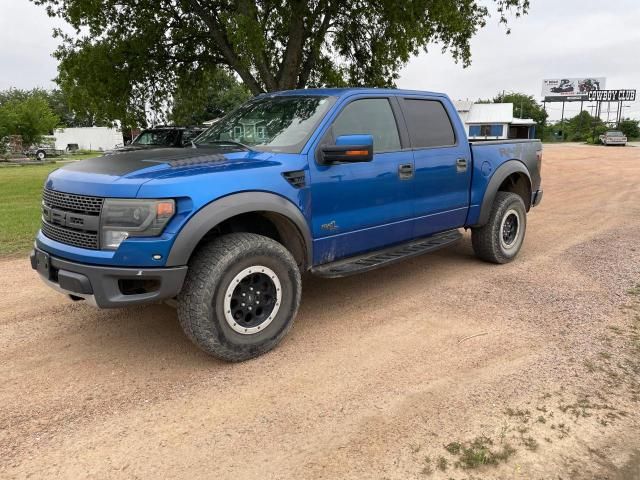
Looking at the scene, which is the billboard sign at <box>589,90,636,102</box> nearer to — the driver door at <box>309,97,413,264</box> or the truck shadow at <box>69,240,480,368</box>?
the truck shadow at <box>69,240,480,368</box>

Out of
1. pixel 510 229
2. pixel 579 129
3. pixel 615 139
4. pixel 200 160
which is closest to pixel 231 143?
pixel 200 160

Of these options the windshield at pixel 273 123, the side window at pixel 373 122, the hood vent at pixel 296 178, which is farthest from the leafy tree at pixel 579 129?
the hood vent at pixel 296 178

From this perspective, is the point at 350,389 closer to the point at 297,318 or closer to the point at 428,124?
the point at 297,318

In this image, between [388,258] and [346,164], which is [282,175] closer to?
[346,164]

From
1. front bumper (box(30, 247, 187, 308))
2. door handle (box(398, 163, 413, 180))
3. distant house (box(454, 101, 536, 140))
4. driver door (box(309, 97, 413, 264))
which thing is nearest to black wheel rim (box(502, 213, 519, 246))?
driver door (box(309, 97, 413, 264))

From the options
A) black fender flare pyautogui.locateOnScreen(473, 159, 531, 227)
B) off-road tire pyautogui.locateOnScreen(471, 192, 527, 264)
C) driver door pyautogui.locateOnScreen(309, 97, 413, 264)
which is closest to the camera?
driver door pyautogui.locateOnScreen(309, 97, 413, 264)

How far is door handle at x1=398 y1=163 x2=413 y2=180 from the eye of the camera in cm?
476

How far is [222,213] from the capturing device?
3508 millimetres

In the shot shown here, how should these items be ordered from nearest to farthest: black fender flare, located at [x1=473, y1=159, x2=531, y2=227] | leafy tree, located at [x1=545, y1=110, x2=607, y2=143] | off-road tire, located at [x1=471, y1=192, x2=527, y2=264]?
black fender flare, located at [x1=473, y1=159, x2=531, y2=227], off-road tire, located at [x1=471, y1=192, x2=527, y2=264], leafy tree, located at [x1=545, y1=110, x2=607, y2=143]

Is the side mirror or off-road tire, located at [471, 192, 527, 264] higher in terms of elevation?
the side mirror

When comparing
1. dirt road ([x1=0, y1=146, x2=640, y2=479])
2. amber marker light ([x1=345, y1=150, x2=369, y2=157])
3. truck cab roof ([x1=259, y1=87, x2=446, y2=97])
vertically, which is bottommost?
dirt road ([x1=0, y1=146, x2=640, y2=479])

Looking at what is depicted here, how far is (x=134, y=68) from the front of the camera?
13.8 m

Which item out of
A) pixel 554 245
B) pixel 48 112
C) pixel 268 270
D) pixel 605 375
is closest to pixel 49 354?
pixel 268 270

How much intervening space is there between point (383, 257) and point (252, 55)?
7.71m
